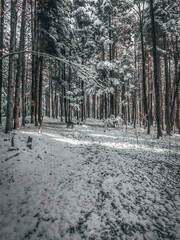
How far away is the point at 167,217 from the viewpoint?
9.32 ft

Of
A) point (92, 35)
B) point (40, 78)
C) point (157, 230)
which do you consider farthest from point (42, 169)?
point (92, 35)

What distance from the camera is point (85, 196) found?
3379mm

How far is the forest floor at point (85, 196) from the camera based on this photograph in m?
2.53

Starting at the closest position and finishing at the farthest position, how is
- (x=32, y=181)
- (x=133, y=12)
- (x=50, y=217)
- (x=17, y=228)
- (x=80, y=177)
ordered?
(x=17, y=228) → (x=50, y=217) → (x=32, y=181) → (x=80, y=177) → (x=133, y=12)

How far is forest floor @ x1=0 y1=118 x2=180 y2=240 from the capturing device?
2.53 metres

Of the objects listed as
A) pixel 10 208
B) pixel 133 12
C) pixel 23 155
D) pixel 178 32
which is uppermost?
pixel 133 12

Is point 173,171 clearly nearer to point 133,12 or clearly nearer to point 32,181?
point 32,181

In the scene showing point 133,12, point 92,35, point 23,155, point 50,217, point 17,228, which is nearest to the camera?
point 17,228

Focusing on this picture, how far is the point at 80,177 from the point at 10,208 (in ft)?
6.62

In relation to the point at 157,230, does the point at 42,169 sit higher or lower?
higher

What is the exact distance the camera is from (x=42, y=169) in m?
4.39

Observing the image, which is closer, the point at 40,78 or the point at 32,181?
the point at 32,181

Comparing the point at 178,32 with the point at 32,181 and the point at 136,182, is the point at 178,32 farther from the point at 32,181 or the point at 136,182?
the point at 32,181

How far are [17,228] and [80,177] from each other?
204 centimetres
